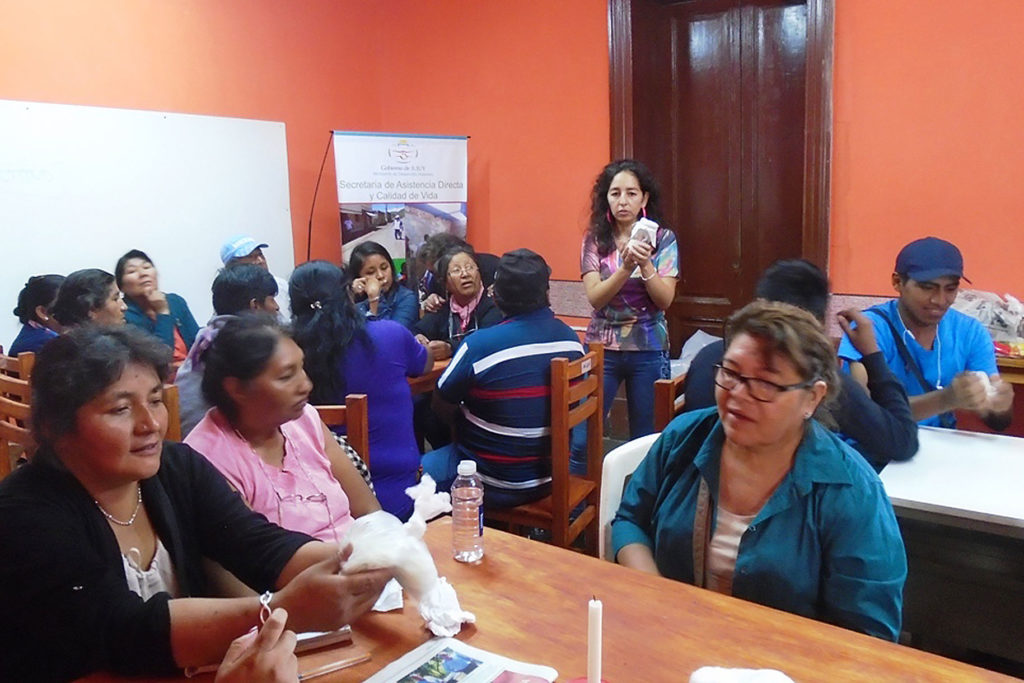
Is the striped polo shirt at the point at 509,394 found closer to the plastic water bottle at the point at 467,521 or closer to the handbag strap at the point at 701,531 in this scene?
the plastic water bottle at the point at 467,521

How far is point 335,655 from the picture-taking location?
4.25ft

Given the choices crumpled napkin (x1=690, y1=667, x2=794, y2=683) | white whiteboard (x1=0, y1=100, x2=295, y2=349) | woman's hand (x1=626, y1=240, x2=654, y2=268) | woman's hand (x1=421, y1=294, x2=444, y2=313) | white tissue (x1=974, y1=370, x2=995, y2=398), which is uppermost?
white whiteboard (x1=0, y1=100, x2=295, y2=349)

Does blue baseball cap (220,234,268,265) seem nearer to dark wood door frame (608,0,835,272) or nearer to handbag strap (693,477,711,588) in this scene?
dark wood door frame (608,0,835,272)

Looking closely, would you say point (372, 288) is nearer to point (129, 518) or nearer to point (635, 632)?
point (129, 518)

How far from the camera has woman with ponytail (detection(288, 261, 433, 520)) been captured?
2436 mm

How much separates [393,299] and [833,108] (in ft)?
8.03

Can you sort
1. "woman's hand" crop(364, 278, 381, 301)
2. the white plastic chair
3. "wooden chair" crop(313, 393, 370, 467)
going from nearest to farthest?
the white plastic chair, "wooden chair" crop(313, 393, 370, 467), "woman's hand" crop(364, 278, 381, 301)

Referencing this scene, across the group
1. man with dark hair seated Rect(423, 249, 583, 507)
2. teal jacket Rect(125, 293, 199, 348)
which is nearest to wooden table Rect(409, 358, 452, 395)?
man with dark hair seated Rect(423, 249, 583, 507)

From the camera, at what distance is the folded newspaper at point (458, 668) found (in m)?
1.21

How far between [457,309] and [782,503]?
102 inches

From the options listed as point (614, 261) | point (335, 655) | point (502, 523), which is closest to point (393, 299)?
point (614, 261)

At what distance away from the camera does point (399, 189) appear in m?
5.15

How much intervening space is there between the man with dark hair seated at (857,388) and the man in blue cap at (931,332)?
201mm

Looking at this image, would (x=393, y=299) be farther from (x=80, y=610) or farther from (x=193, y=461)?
(x=80, y=610)
